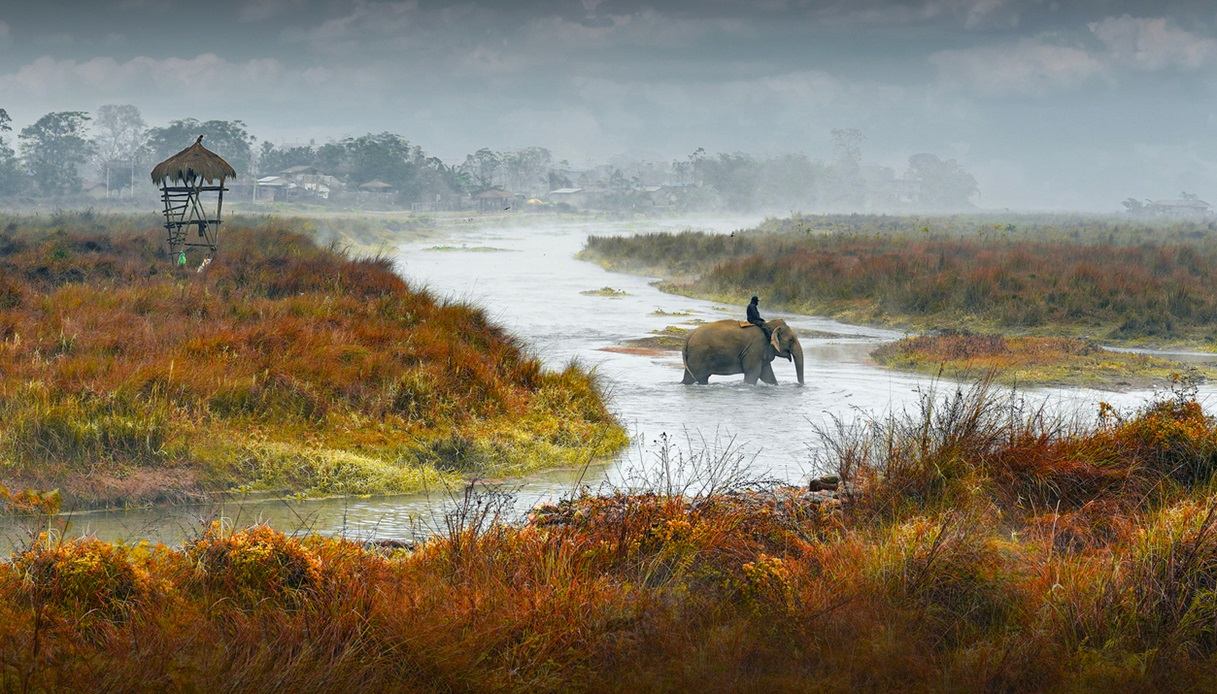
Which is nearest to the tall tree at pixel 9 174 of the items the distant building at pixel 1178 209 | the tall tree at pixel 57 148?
the tall tree at pixel 57 148

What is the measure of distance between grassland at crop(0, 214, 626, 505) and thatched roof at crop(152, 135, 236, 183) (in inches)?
341

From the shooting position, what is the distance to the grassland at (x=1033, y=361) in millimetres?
19859

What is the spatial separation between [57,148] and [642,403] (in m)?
117

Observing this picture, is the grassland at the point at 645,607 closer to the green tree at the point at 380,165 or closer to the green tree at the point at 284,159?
the green tree at the point at 380,165

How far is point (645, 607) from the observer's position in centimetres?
614

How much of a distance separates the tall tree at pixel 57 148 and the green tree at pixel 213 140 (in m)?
10.2

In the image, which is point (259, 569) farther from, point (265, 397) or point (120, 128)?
point (120, 128)

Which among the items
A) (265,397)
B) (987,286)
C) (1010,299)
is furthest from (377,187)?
(265,397)

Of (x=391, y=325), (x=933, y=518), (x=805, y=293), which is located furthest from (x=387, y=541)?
(x=805, y=293)

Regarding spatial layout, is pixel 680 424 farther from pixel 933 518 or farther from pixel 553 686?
pixel 553 686

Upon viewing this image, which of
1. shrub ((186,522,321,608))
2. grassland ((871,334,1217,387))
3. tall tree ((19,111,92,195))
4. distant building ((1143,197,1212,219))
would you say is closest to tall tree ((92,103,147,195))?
tall tree ((19,111,92,195))

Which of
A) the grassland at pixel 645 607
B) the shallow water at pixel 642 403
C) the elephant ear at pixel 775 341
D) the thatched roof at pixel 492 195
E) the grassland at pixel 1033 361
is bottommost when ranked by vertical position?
the shallow water at pixel 642 403

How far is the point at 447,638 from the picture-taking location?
5.70m

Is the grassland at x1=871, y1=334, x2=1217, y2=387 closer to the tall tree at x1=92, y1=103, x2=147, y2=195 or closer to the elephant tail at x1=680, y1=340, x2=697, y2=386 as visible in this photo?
the elephant tail at x1=680, y1=340, x2=697, y2=386
